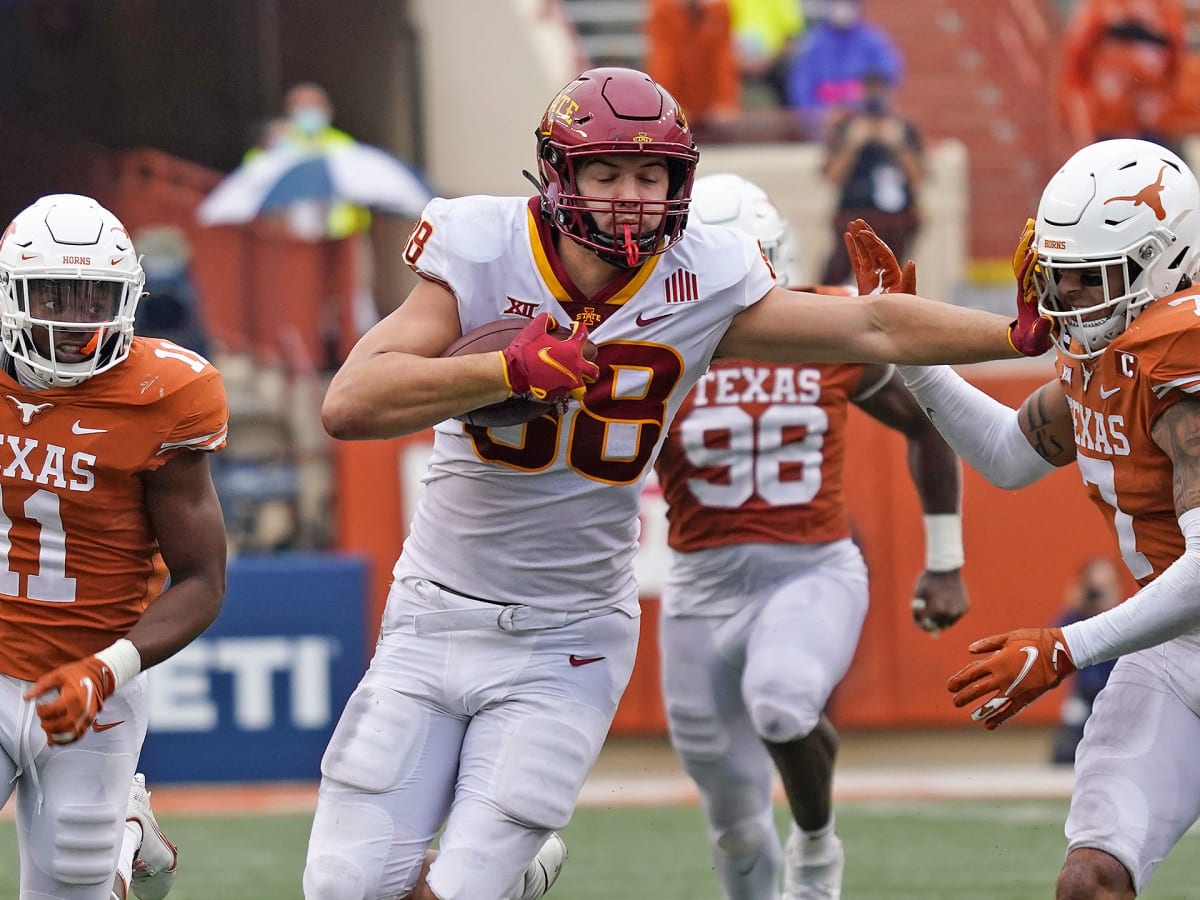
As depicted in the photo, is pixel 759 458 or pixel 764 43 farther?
pixel 764 43

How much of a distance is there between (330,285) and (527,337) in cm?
761

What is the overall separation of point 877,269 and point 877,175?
620cm

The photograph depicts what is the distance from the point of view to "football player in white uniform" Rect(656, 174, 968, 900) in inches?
202

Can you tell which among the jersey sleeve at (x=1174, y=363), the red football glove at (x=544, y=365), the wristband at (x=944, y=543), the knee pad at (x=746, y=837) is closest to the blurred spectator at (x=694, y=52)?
the wristband at (x=944, y=543)

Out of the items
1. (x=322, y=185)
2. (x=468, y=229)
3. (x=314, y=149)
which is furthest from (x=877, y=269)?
(x=314, y=149)

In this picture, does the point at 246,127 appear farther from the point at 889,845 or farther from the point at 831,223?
the point at 889,845

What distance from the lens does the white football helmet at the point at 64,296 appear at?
13.3ft

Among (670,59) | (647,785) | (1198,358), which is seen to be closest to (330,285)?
(670,59)

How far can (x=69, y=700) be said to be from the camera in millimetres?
3811

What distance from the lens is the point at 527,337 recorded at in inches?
141

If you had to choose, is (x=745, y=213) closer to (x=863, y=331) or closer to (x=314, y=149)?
(x=863, y=331)

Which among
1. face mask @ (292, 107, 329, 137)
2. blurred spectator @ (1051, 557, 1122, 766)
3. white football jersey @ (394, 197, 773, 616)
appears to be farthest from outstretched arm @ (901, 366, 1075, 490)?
face mask @ (292, 107, 329, 137)

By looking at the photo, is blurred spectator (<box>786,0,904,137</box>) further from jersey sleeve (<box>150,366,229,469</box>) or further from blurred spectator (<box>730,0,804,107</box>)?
jersey sleeve (<box>150,366,229,469</box>)

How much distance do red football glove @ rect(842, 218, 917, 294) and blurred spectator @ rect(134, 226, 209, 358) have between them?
211 inches
